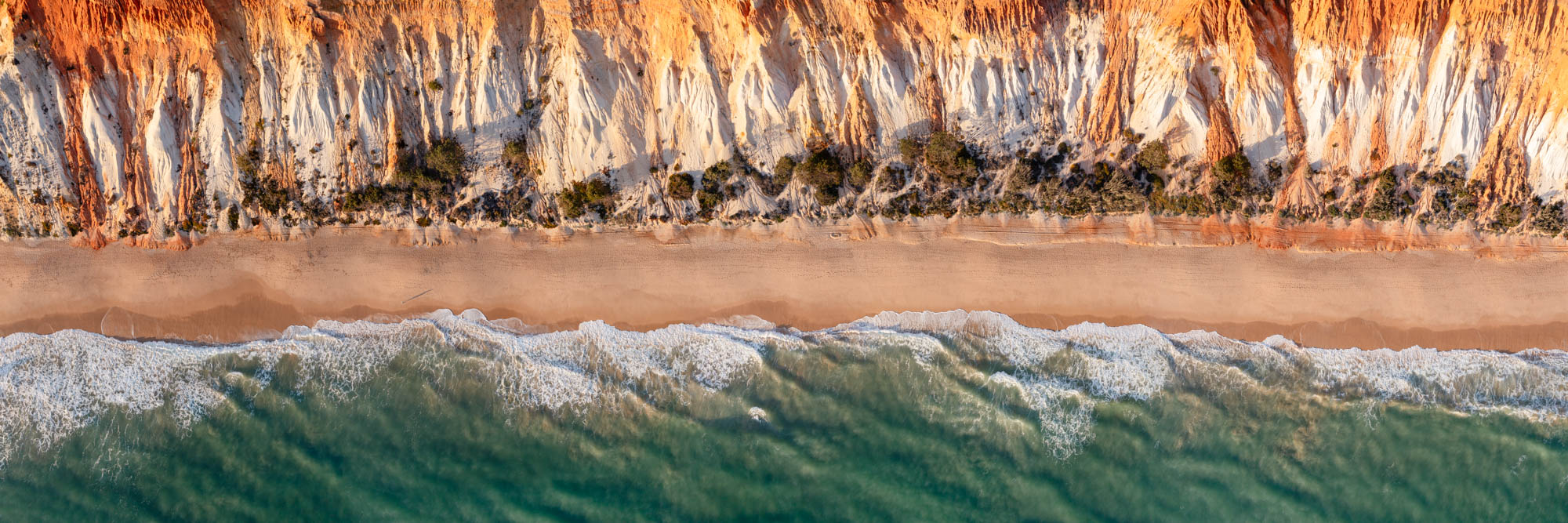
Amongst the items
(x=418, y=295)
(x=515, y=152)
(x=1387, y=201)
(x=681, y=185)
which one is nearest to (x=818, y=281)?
(x=681, y=185)

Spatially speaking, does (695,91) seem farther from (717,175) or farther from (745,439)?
(745,439)

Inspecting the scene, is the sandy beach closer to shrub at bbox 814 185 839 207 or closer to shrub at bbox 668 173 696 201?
shrub at bbox 814 185 839 207

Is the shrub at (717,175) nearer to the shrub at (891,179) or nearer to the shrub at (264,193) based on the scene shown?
the shrub at (891,179)

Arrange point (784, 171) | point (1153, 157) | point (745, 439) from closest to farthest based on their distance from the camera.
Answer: point (1153, 157), point (784, 171), point (745, 439)

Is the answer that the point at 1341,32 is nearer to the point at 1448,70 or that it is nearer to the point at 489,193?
the point at 1448,70

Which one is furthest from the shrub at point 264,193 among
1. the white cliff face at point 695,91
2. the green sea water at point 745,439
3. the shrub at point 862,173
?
the shrub at point 862,173

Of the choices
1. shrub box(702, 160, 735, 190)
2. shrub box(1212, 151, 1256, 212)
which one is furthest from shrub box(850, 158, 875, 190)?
shrub box(1212, 151, 1256, 212)

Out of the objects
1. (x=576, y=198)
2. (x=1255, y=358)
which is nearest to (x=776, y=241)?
(x=576, y=198)
